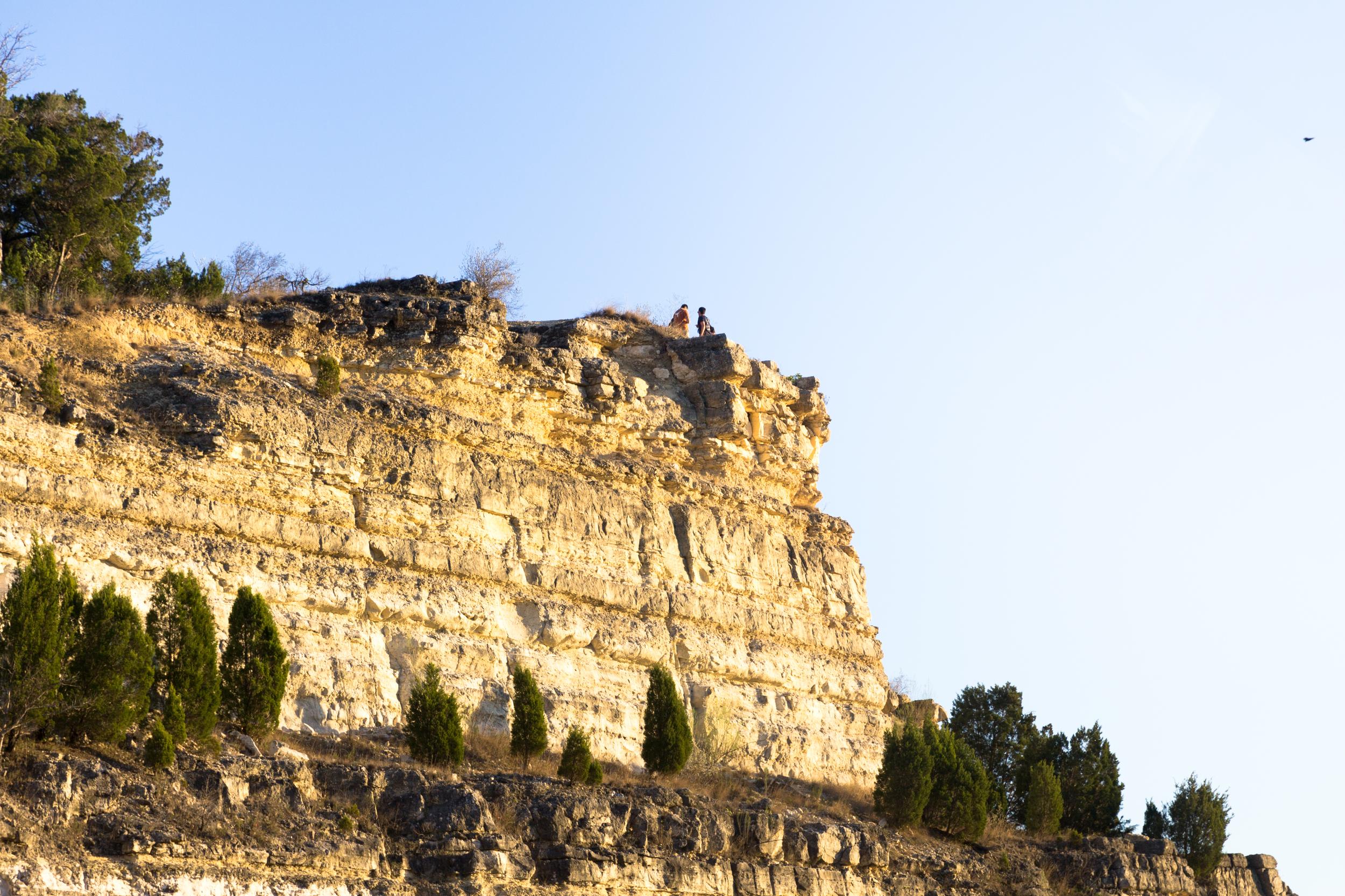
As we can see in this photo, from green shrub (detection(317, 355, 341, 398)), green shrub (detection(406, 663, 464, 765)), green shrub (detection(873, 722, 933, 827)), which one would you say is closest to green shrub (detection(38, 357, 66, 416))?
green shrub (detection(317, 355, 341, 398))

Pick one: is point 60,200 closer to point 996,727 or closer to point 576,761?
point 576,761

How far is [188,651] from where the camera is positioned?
1966 centimetres

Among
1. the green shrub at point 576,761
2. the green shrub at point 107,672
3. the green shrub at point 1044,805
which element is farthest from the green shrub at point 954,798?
the green shrub at point 107,672

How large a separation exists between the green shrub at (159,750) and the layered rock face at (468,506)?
4608 millimetres

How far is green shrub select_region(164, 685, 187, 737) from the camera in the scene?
18.6 metres

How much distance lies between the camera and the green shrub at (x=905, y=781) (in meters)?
26.2

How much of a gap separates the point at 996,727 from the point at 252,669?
17858 millimetres

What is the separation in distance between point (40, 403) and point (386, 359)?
25.2ft

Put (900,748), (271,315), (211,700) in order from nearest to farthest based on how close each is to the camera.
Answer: (211,700) → (900,748) → (271,315)

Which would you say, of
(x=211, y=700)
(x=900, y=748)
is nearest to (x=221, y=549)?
(x=211, y=700)

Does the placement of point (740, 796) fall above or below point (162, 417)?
below

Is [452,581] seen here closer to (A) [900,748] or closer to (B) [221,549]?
(B) [221,549]

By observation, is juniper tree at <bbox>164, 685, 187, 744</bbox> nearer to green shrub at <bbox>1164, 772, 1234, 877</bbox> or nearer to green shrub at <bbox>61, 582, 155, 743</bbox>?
green shrub at <bbox>61, 582, 155, 743</bbox>

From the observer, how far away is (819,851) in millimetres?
22938
